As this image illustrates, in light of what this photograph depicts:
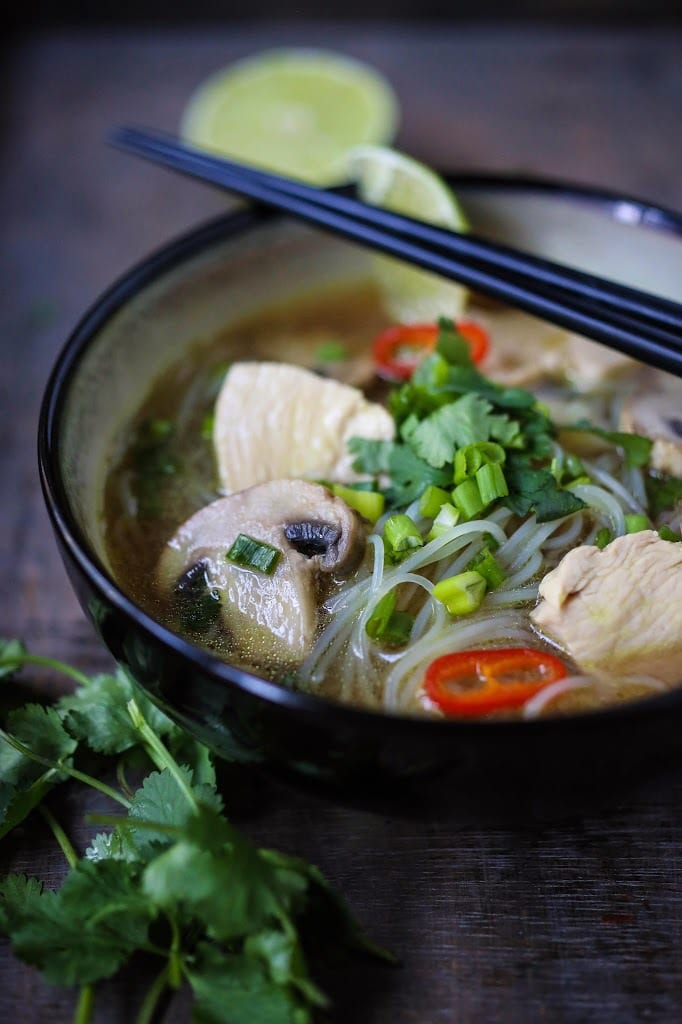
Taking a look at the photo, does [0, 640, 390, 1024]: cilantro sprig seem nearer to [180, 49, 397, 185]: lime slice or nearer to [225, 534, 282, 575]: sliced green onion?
[225, 534, 282, 575]: sliced green onion

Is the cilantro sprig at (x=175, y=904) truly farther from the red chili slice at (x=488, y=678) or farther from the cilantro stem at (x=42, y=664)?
the red chili slice at (x=488, y=678)

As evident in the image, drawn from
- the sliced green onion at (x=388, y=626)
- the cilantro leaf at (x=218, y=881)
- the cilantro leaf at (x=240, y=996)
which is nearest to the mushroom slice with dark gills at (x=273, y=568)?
the sliced green onion at (x=388, y=626)

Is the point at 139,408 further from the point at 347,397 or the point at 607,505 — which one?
the point at 607,505

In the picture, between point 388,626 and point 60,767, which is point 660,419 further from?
point 60,767

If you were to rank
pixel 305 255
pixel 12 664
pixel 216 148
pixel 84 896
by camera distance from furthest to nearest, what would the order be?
pixel 216 148
pixel 305 255
pixel 12 664
pixel 84 896

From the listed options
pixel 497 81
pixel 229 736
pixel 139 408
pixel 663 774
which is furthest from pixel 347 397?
pixel 497 81

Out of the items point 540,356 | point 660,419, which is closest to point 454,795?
point 660,419
